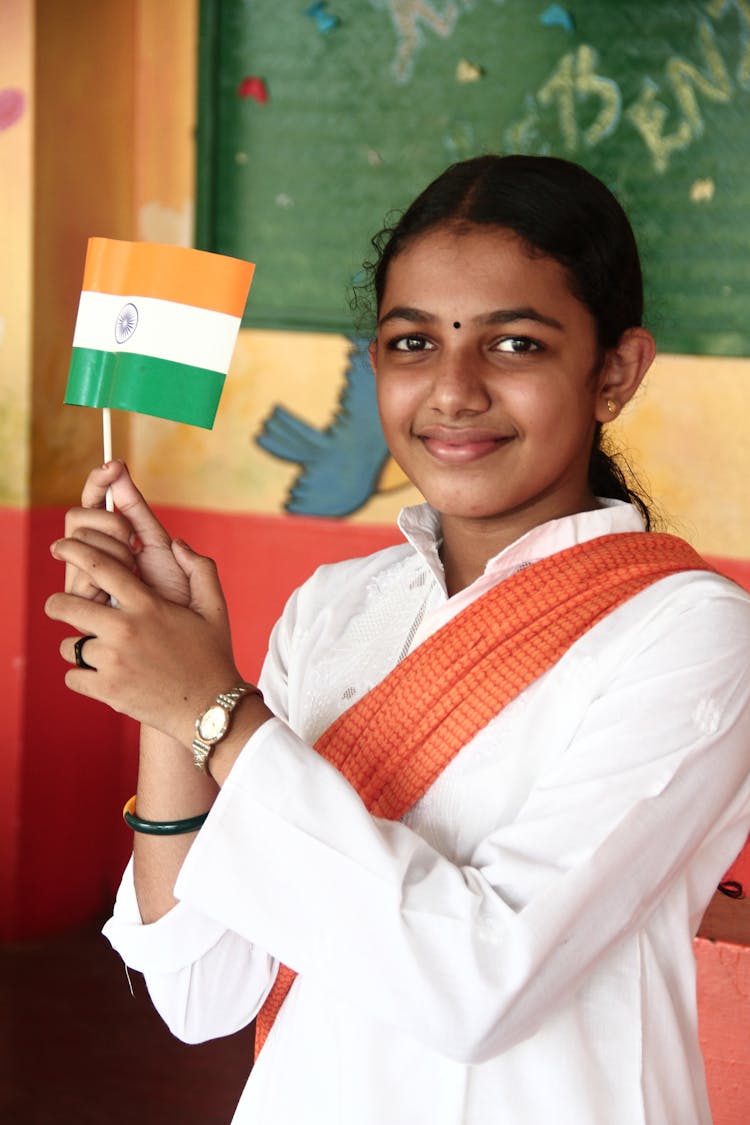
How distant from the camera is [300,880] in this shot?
0.90 metres

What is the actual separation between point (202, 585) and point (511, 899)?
13.8 inches

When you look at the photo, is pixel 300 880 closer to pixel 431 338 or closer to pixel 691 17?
pixel 431 338

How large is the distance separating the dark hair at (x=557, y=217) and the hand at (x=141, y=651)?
411 mm

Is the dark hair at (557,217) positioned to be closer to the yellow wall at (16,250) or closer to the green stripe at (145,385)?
the green stripe at (145,385)

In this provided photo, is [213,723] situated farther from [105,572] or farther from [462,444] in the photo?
[462,444]

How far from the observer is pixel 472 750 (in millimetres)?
1046

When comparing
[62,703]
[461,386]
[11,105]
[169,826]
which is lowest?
[62,703]

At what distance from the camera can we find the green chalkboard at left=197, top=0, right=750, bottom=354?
8.20ft

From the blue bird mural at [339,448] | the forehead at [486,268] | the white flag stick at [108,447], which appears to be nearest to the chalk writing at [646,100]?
the blue bird mural at [339,448]

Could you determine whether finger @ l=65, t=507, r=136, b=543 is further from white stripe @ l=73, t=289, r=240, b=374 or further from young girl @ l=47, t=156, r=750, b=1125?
white stripe @ l=73, t=289, r=240, b=374

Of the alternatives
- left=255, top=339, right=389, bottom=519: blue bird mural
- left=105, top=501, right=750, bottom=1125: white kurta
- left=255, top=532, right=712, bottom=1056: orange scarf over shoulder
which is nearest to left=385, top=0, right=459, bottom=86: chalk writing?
left=255, top=339, right=389, bottom=519: blue bird mural

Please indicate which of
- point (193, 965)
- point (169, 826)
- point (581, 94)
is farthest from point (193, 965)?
point (581, 94)

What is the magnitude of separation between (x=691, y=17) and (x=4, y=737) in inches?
83.9

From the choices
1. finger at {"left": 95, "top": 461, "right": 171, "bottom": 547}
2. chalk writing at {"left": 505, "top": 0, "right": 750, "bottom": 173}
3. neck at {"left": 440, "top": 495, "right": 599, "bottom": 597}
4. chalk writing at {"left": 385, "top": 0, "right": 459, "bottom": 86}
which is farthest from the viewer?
chalk writing at {"left": 385, "top": 0, "right": 459, "bottom": 86}
